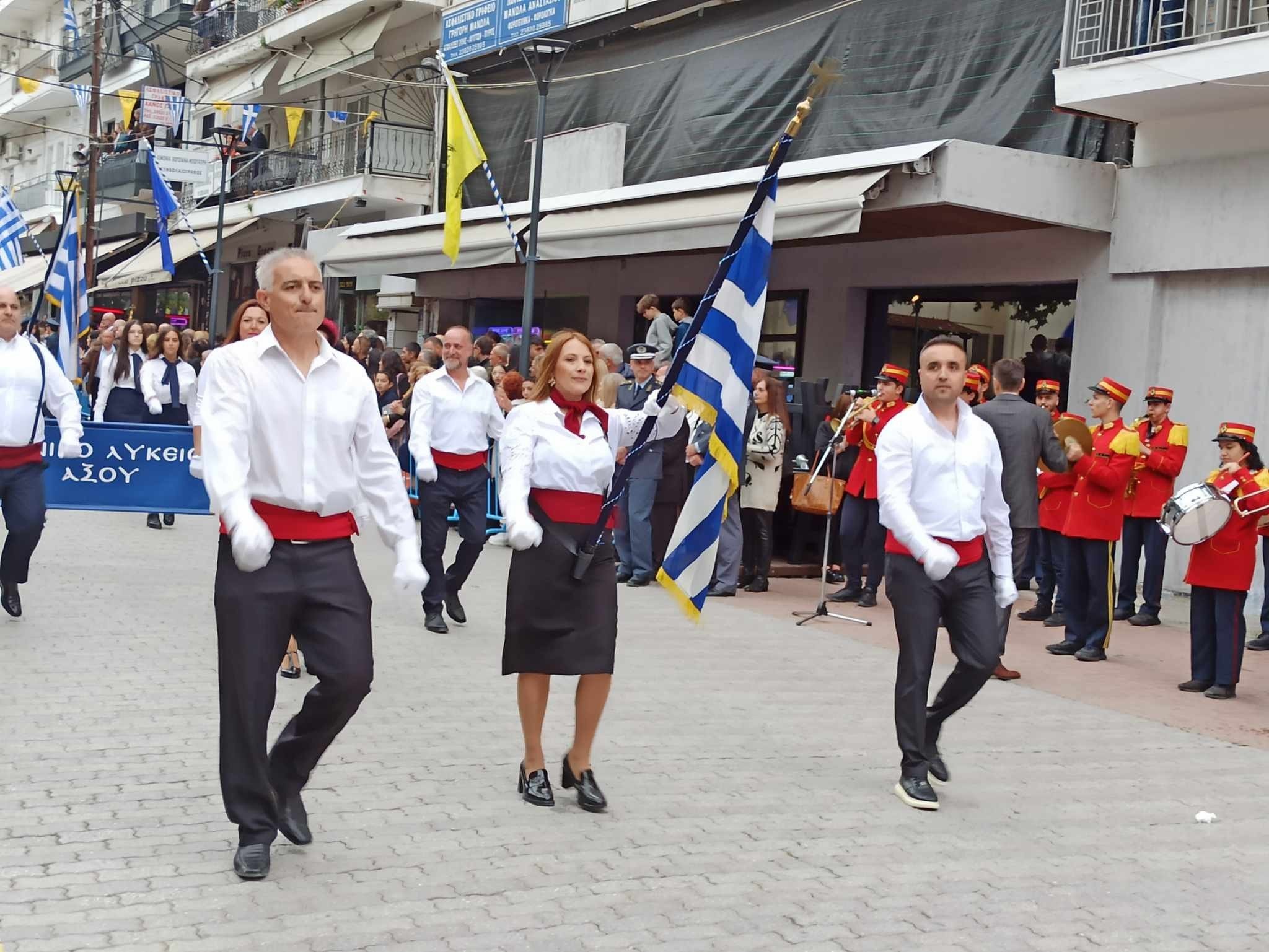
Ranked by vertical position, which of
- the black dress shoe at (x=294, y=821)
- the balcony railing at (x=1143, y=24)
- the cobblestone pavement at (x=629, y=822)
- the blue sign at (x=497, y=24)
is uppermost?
the blue sign at (x=497, y=24)

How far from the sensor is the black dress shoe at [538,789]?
5707 mm

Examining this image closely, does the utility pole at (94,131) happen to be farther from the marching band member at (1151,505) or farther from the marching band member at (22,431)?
the marching band member at (1151,505)

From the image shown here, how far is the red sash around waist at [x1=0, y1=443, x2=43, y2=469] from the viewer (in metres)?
8.64

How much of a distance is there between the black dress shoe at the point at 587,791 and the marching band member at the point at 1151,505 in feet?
21.9

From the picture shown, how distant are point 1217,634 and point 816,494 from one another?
14.1ft

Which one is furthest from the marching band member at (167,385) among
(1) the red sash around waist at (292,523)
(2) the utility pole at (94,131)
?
(2) the utility pole at (94,131)

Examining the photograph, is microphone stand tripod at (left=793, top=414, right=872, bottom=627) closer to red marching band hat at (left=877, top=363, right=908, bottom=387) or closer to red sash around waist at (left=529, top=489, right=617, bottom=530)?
red marching band hat at (left=877, top=363, right=908, bottom=387)

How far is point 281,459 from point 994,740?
14.4ft

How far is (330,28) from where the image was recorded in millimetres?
28234

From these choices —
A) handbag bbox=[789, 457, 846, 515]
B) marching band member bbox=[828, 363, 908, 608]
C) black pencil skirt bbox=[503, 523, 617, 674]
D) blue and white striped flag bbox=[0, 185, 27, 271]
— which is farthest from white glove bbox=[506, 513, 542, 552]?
blue and white striped flag bbox=[0, 185, 27, 271]

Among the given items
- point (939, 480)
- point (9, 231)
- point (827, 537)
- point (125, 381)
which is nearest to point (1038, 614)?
point (827, 537)

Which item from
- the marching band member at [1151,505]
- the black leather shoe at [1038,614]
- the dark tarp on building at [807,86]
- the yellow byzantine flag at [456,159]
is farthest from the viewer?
the yellow byzantine flag at [456,159]

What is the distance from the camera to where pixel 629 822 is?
5590 mm

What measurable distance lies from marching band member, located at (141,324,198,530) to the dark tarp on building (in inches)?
279
